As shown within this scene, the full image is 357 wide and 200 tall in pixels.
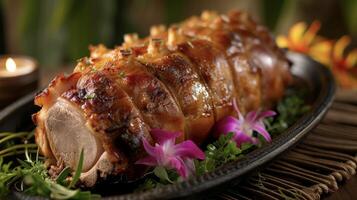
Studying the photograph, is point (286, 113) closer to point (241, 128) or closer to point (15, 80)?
point (241, 128)

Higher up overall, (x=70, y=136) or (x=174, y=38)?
(x=174, y=38)

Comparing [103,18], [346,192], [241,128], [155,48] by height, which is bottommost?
[346,192]

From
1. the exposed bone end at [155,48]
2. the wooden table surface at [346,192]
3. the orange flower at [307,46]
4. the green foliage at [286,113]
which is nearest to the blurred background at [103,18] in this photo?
the orange flower at [307,46]

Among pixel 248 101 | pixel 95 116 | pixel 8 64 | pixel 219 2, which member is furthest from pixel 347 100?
pixel 219 2

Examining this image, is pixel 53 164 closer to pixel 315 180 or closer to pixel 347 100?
pixel 315 180

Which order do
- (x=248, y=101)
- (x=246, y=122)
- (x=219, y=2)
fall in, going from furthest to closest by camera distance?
(x=219, y=2)
(x=248, y=101)
(x=246, y=122)

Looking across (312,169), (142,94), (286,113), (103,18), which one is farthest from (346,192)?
(103,18)

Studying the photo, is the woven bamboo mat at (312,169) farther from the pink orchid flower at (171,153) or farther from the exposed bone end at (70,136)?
the exposed bone end at (70,136)

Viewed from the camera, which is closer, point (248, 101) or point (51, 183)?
point (51, 183)
